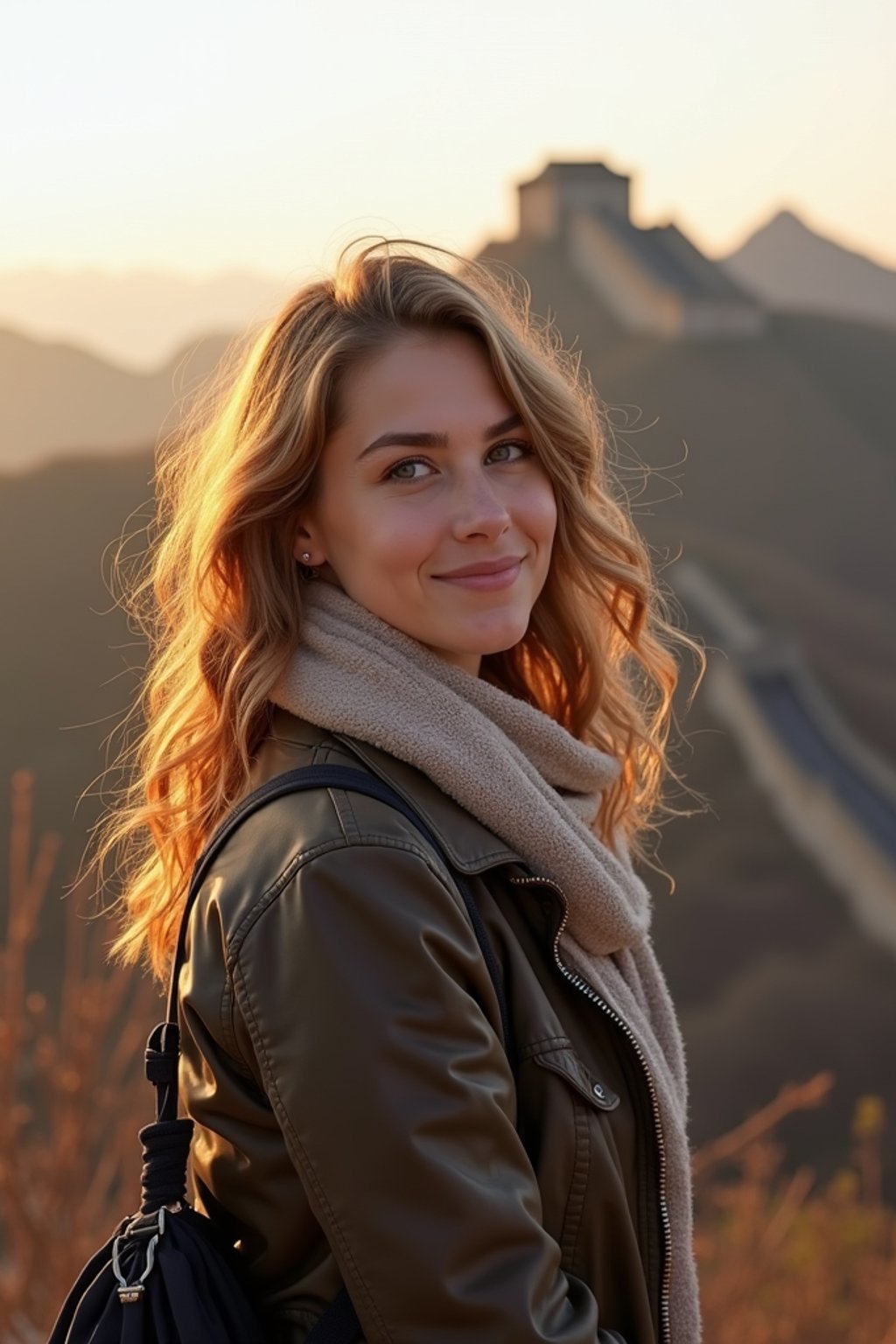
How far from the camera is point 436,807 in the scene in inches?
65.0

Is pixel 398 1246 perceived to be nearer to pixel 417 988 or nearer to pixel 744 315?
pixel 417 988

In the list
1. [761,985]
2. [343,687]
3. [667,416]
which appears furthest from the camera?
[667,416]

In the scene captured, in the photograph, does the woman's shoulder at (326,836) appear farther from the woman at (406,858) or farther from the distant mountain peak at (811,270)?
the distant mountain peak at (811,270)

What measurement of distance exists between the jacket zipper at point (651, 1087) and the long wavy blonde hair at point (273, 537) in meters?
0.37

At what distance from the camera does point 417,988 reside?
1410mm

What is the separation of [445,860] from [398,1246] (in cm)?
37

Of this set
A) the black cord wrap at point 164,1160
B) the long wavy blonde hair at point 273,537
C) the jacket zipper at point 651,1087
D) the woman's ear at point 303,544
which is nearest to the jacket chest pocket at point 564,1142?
the jacket zipper at point 651,1087

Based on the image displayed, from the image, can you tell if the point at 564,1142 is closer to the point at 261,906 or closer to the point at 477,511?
the point at 261,906

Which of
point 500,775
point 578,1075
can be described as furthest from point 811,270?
point 578,1075

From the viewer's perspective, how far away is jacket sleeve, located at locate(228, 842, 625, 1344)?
4.50 feet

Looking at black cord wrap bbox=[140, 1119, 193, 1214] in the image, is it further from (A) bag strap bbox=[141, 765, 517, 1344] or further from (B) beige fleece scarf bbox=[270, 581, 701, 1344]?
(B) beige fleece scarf bbox=[270, 581, 701, 1344]

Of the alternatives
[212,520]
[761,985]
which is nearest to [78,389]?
[761,985]

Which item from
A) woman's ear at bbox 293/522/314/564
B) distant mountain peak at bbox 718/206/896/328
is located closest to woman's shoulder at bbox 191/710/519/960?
woman's ear at bbox 293/522/314/564

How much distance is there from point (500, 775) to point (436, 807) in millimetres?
107
